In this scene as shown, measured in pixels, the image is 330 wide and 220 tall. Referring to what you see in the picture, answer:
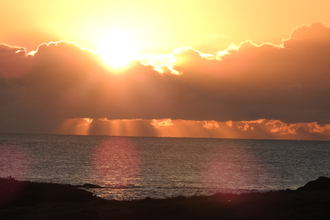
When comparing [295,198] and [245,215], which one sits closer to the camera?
[245,215]

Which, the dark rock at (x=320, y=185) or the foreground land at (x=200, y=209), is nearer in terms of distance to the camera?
the foreground land at (x=200, y=209)

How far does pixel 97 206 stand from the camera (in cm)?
4397

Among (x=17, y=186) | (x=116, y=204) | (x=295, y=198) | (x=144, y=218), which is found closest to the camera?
(x=144, y=218)

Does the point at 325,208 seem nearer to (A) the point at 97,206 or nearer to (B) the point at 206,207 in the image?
(B) the point at 206,207

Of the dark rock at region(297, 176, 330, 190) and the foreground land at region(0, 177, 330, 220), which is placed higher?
the dark rock at region(297, 176, 330, 190)

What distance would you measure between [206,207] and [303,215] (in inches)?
374

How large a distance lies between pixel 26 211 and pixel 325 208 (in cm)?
2947

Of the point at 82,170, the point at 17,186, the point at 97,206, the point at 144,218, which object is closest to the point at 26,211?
the point at 97,206

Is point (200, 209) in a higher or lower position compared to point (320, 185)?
lower

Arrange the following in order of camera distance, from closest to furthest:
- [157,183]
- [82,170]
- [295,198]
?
[295,198]
[157,183]
[82,170]

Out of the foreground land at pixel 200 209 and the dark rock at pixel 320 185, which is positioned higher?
the dark rock at pixel 320 185

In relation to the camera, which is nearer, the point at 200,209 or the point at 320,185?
the point at 200,209

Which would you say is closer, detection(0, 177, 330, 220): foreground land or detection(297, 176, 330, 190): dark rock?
detection(0, 177, 330, 220): foreground land

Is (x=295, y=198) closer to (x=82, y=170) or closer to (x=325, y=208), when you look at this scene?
(x=325, y=208)
